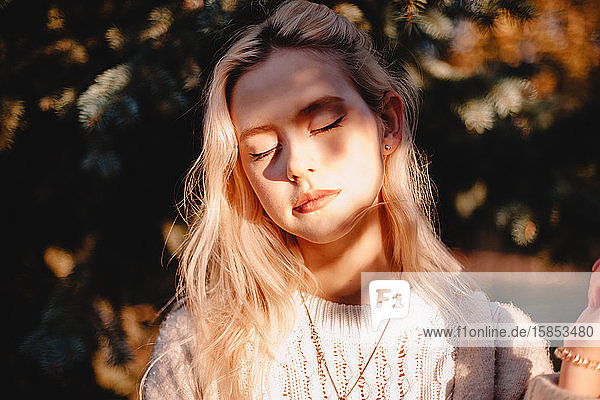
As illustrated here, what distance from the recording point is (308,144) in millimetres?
1440

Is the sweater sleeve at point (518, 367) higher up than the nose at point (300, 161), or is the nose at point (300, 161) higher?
the nose at point (300, 161)

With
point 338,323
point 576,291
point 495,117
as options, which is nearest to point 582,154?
point 495,117

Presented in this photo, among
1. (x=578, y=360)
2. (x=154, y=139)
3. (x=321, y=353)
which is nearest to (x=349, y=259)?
(x=321, y=353)

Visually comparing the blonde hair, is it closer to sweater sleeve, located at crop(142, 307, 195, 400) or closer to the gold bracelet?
sweater sleeve, located at crop(142, 307, 195, 400)

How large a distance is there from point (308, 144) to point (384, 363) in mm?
604

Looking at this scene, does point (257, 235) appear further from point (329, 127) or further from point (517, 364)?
point (517, 364)

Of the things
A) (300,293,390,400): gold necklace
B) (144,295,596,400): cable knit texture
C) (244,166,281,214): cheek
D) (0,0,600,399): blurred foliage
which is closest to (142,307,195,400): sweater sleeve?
(144,295,596,400): cable knit texture

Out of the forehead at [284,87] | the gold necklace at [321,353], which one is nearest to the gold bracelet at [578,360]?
the gold necklace at [321,353]

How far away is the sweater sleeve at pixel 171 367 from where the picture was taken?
5.41ft

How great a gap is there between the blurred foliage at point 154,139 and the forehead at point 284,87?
290 millimetres

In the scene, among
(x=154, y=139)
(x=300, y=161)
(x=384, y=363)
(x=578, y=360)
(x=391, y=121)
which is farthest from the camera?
(x=154, y=139)

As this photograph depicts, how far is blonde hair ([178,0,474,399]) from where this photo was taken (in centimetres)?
160

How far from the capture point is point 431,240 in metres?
1.73

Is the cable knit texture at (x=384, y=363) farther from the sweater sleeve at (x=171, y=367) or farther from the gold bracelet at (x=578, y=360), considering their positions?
the gold bracelet at (x=578, y=360)
